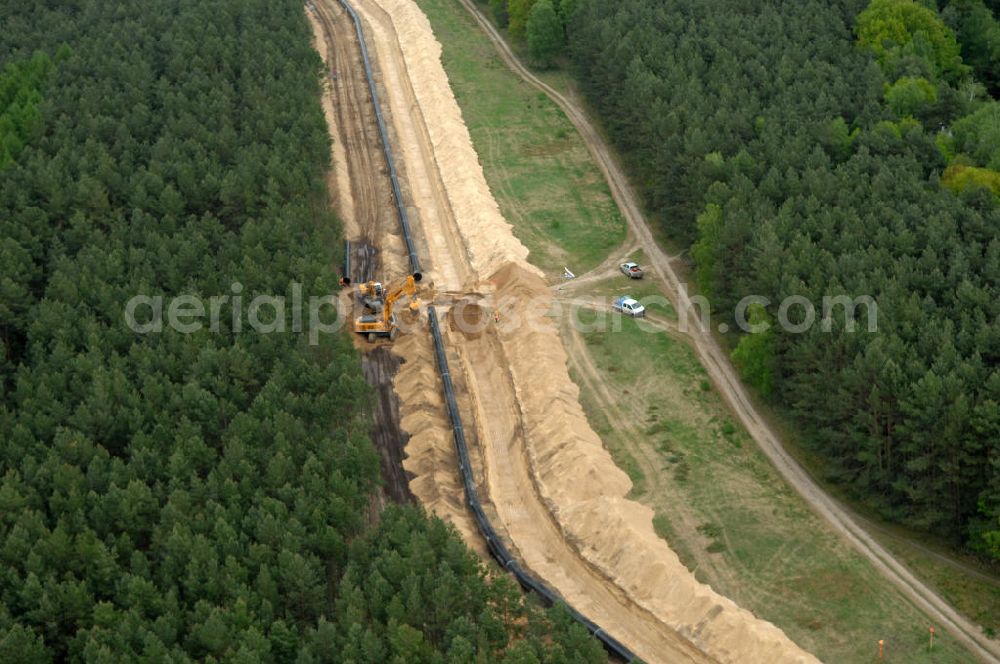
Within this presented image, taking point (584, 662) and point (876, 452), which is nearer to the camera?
point (584, 662)

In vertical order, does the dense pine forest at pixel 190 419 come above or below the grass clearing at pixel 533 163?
above

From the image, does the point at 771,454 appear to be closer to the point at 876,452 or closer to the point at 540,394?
the point at 876,452

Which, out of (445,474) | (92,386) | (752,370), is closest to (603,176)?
(752,370)

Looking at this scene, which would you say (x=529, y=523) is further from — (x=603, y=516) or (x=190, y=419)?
(x=190, y=419)

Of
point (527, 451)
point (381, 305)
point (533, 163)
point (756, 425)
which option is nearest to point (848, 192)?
point (756, 425)

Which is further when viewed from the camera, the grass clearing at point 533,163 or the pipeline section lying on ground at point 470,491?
the grass clearing at point 533,163

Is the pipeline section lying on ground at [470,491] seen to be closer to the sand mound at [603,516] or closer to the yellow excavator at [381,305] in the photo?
the yellow excavator at [381,305]

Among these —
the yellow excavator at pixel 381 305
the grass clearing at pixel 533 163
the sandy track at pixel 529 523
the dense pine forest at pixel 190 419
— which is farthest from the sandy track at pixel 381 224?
the grass clearing at pixel 533 163
